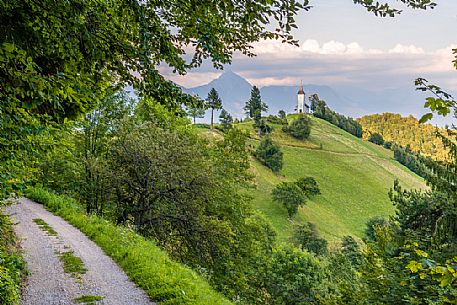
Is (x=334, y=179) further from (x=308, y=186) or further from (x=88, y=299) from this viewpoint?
(x=88, y=299)

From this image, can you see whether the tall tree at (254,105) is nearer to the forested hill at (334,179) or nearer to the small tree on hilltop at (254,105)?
the small tree on hilltop at (254,105)

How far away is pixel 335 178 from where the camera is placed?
88250mm

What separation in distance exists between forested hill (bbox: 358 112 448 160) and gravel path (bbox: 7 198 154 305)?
137m

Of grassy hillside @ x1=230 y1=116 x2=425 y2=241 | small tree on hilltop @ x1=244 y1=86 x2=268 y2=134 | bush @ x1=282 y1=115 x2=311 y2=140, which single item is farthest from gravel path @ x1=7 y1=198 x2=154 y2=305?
small tree on hilltop @ x1=244 y1=86 x2=268 y2=134

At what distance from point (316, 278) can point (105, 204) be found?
18017 mm

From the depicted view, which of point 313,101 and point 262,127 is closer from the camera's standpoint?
point 262,127

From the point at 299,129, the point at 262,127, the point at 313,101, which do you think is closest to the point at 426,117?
the point at 262,127

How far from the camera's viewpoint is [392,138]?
158375mm

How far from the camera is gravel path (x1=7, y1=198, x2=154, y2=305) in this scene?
848 cm

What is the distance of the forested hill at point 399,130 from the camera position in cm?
14859

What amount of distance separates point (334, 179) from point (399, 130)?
88517 mm

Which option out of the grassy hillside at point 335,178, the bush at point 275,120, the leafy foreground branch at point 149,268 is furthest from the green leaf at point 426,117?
the bush at point 275,120

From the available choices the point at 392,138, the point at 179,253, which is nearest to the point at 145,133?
the point at 179,253

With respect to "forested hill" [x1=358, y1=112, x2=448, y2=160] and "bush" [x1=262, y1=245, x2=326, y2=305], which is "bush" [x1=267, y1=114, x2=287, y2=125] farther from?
"bush" [x1=262, y1=245, x2=326, y2=305]
